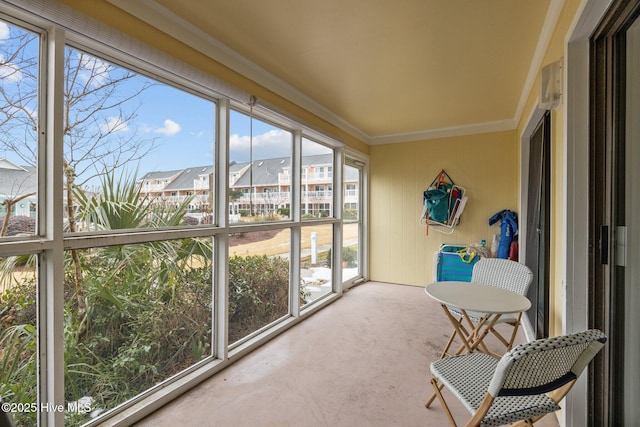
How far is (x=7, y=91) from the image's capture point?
4.22ft

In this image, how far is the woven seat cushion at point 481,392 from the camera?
3.92ft

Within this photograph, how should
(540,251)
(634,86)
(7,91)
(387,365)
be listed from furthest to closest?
(540,251) → (387,365) → (7,91) → (634,86)

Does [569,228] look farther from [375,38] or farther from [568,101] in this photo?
[375,38]

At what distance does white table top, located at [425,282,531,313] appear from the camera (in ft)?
5.84

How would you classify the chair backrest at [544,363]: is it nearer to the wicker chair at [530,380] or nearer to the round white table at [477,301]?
the wicker chair at [530,380]

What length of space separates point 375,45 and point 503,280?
217cm

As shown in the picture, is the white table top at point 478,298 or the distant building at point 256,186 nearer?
the white table top at point 478,298

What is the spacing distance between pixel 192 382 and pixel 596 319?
2.42 m

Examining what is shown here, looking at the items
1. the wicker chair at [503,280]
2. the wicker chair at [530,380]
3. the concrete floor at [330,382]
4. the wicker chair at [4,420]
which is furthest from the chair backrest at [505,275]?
the wicker chair at [4,420]

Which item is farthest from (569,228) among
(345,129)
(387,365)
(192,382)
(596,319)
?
(345,129)

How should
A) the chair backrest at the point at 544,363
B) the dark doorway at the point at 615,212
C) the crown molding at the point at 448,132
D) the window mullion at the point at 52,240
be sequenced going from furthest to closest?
the crown molding at the point at 448,132
the window mullion at the point at 52,240
the dark doorway at the point at 615,212
the chair backrest at the point at 544,363

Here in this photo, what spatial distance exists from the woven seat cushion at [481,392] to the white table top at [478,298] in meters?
0.30

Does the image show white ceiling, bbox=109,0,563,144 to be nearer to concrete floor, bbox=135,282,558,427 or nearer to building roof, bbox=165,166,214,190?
building roof, bbox=165,166,214,190

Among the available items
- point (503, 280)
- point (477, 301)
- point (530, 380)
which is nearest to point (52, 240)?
point (530, 380)
